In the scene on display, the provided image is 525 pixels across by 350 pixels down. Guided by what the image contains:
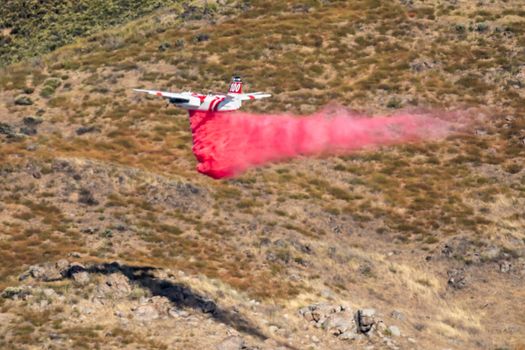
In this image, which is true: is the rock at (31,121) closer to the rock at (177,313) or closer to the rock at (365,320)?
the rock at (177,313)

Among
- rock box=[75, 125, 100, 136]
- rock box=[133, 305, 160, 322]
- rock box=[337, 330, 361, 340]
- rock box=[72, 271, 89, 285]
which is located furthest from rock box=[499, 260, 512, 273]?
rock box=[75, 125, 100, 136]

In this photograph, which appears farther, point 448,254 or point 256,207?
point 256,207

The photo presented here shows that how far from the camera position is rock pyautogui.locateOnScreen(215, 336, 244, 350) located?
39191mm

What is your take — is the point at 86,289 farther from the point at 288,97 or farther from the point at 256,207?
the point at 288,97

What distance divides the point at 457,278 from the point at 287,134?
18192 mm

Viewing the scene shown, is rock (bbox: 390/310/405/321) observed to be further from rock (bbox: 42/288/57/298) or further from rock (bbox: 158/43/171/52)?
rock (bbox: 158/43/171/52)

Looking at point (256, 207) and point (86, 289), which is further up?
point (86, 289)

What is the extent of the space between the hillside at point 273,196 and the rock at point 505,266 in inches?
2.5

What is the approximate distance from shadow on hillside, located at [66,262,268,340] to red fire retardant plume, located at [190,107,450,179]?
10.1 m

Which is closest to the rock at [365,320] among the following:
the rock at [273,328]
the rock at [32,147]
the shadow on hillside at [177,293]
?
the rock at [273,328]

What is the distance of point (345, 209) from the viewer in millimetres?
59938

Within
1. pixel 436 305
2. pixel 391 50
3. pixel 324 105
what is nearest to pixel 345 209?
pixel 436 305

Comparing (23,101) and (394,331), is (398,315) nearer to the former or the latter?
(394,331)

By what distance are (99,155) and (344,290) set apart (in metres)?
24.3
